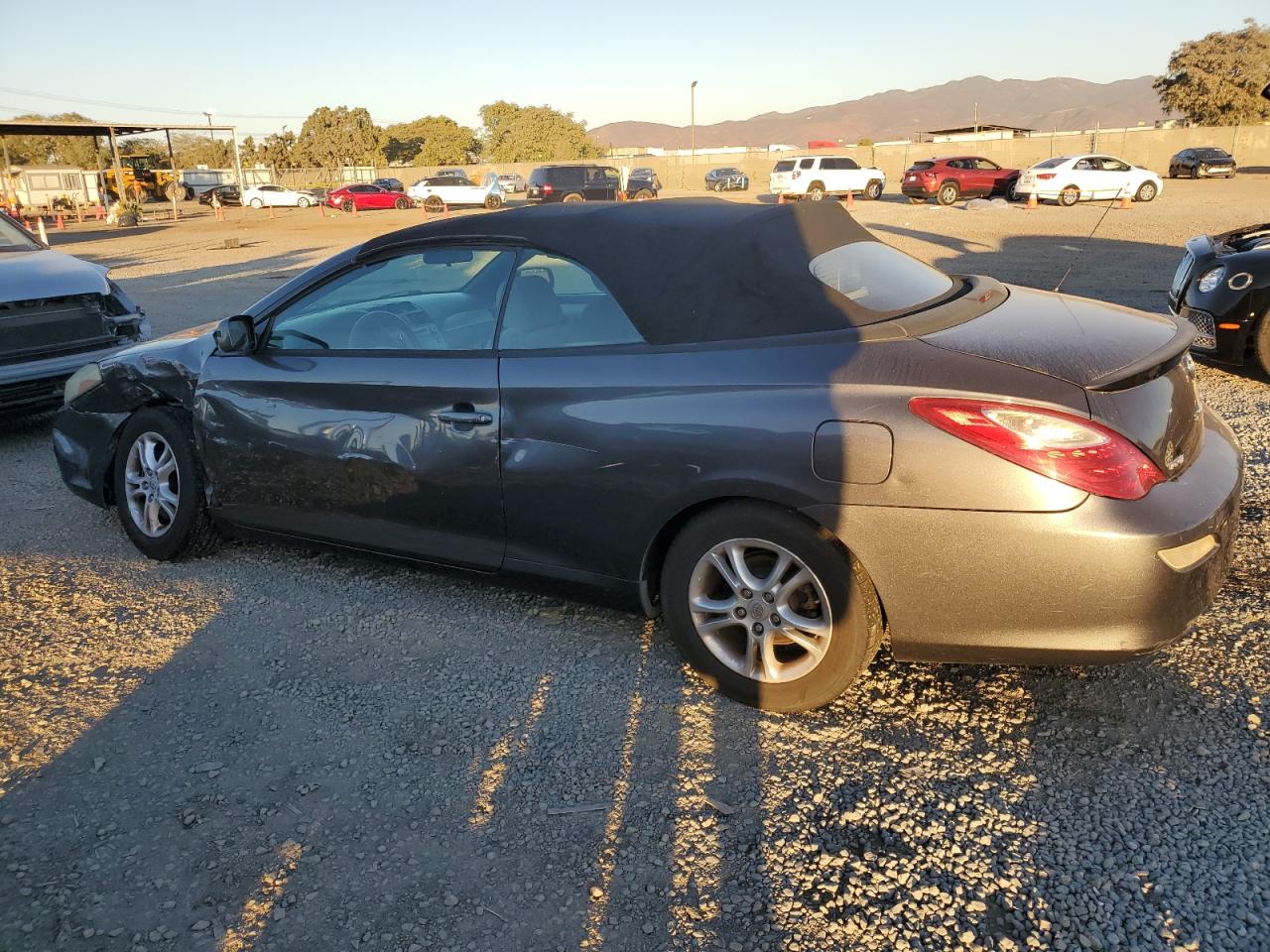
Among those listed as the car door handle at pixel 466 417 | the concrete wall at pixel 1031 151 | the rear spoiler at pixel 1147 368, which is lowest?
the car door handle at pixel 466 417

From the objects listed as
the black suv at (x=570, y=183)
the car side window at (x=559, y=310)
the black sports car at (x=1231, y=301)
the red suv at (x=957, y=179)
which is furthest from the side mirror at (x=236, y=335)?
the black suv at (x=570, y=183)

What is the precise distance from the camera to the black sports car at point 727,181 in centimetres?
4903

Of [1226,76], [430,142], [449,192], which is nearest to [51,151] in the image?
[430,142]

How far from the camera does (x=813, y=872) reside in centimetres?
231

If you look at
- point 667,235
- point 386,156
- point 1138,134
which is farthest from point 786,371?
point 386,156

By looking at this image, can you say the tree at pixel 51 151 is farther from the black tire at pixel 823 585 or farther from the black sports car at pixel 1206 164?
the black tire at pixel 823 585

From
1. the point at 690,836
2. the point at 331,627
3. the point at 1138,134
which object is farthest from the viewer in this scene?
the point at 1138,134

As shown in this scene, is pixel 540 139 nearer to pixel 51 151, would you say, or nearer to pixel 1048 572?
pixel 51 151

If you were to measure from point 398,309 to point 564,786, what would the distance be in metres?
2.26

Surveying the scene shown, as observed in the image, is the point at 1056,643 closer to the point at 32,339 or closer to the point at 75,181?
the point at 32,339

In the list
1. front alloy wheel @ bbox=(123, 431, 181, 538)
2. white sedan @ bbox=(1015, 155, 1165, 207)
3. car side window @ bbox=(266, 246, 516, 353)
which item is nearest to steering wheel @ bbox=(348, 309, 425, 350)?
car side window @ bbox=(266, 246, 516, 353)

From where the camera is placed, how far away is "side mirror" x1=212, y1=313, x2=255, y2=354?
3930mm

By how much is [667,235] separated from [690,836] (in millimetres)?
1975

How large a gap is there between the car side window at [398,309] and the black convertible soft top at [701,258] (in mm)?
152
